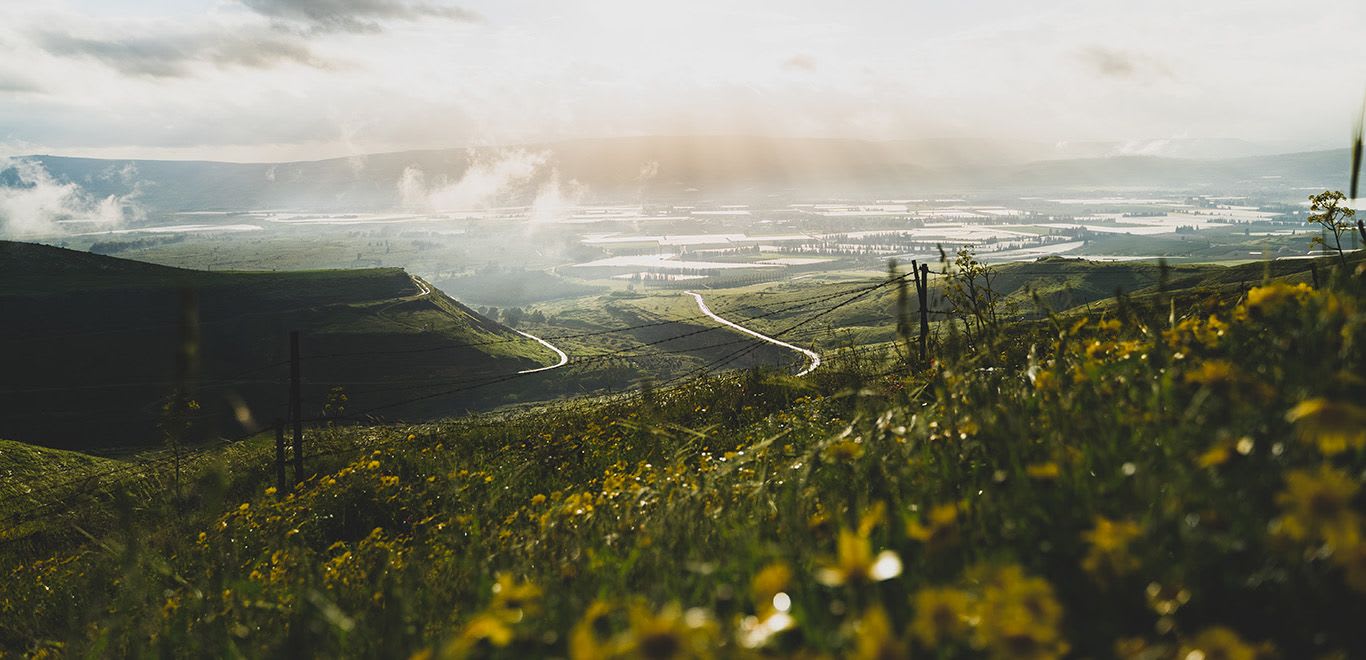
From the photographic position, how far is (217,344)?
13850cm

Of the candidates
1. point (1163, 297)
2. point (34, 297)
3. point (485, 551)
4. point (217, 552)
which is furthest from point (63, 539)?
point (34, 297)

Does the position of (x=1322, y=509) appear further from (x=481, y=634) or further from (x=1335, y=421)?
(x=481, y=634)

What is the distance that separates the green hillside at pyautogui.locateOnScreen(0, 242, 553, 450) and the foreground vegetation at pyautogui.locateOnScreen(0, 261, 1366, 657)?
10133cm

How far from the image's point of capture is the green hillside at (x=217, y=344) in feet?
359

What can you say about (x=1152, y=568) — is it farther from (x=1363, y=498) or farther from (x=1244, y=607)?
(x=1363, y=498)

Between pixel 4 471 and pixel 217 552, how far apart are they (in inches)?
2120

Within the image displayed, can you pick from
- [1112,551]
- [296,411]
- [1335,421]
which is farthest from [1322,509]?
[296,411]

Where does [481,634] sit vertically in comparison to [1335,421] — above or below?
below

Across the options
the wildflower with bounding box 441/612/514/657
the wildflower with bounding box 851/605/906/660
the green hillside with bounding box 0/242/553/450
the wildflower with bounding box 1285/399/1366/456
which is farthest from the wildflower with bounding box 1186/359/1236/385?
the green hillside with bounding box 0/242/553/450

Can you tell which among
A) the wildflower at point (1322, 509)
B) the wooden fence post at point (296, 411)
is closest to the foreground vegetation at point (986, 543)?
the wildflower at point (1322, 509)

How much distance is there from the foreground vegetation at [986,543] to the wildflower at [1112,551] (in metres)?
0.01

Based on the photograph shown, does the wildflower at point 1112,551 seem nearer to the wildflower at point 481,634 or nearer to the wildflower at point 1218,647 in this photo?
the wildflower at point 1218,647

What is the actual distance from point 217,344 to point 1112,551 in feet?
530

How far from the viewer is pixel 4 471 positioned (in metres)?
46.6
